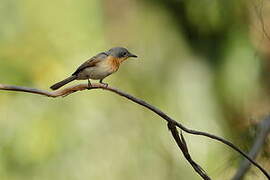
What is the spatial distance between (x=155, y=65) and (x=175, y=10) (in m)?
0.30

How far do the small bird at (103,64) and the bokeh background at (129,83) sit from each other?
46.0 inches

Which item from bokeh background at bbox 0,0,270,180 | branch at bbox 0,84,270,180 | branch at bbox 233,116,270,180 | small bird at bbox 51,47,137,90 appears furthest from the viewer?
bokeh background at bbox 0,0,270,180

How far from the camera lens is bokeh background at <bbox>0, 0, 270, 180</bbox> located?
3160 mm

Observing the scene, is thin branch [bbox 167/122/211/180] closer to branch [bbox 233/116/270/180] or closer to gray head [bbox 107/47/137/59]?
gray head [bbox 107/47/137/59]

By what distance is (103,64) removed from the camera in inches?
74.1

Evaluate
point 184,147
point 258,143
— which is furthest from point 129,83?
point 184,147

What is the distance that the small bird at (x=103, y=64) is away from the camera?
186 centimetres

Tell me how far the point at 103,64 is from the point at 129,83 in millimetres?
1476

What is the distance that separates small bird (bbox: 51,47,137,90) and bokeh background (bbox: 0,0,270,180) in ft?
3.83

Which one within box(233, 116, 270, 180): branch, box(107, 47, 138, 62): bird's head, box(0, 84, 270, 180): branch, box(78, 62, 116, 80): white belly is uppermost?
box(107, 47, 138, 62): bird's head

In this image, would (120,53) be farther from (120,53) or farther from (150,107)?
(150,107)

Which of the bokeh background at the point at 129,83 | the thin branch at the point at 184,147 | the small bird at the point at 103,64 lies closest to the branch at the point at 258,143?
the small bird at the point at 103,64

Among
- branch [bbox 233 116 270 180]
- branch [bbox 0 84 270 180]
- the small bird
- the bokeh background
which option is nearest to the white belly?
the small bird

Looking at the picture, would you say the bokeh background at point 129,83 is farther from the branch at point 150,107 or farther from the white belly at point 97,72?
the branch at point 150,107
